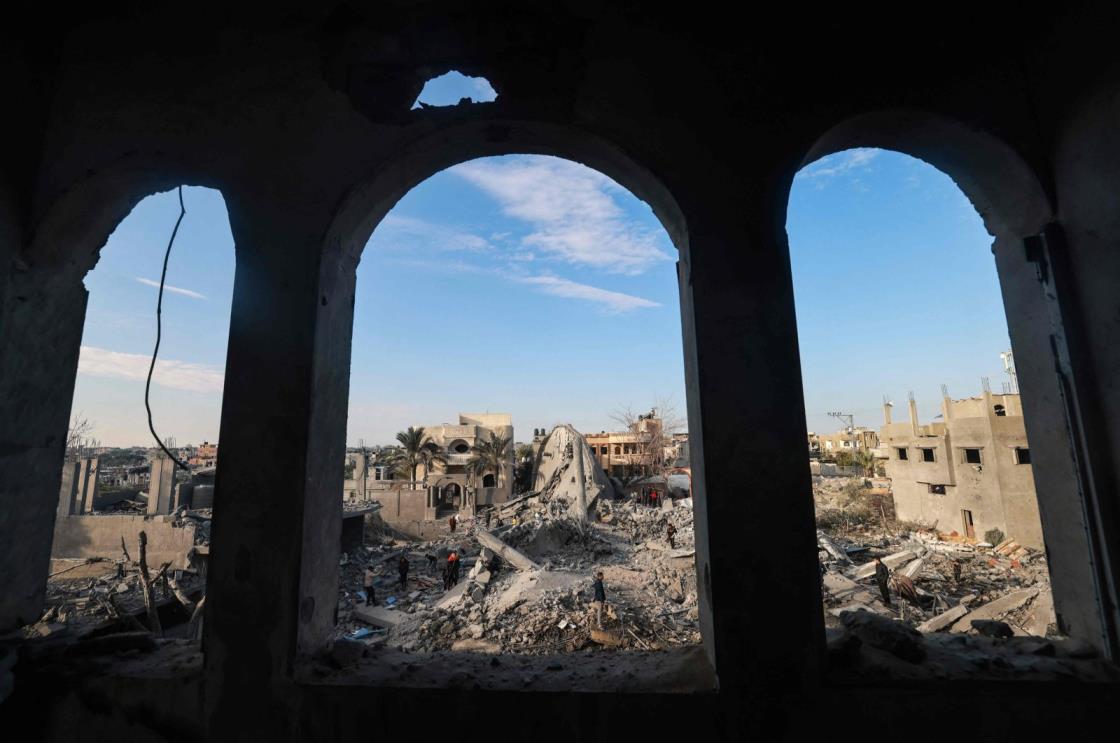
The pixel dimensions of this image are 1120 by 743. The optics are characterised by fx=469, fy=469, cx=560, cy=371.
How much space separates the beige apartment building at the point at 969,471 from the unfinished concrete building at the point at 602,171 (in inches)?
788

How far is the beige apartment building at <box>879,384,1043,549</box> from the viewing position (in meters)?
18.6

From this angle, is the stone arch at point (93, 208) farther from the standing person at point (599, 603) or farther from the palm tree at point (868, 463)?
the palm tree at point (868, 463)

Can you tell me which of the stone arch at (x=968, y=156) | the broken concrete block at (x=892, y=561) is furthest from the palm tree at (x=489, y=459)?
the stone arch at (x=968, y=156)

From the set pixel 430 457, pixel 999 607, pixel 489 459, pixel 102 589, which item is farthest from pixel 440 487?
pixel 999 607

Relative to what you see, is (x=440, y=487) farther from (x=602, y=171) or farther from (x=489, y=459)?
(x=602, y=171)

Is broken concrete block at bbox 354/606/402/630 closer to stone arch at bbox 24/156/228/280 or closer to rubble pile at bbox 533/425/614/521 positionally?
stone arch at bbox 24/156/228/280

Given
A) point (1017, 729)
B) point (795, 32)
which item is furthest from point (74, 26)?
point (1017, 729)

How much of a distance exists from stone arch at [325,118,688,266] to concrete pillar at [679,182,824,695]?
32 cm

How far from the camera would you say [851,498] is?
26.8 metres

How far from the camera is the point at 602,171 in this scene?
256 centimetres

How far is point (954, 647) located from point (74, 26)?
528 centimetres

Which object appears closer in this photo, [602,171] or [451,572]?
[602,171]

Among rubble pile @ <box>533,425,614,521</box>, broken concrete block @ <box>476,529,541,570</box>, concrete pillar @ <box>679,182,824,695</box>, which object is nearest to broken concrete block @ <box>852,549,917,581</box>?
broken concrete block @ <box>476,529,541,570</box>

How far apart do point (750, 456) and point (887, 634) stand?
3.32 feet
